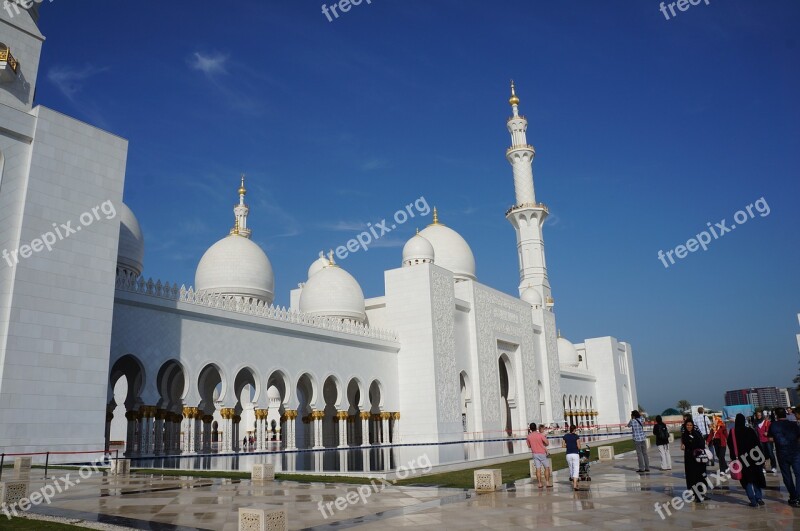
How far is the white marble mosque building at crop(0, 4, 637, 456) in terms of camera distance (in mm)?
11523

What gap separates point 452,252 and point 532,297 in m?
6.06

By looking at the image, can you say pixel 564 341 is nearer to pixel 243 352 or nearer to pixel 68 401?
pixel 243 352

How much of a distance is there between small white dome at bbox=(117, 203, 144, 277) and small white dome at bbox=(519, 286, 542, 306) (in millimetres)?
19487

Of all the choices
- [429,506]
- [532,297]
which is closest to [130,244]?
[429,506]

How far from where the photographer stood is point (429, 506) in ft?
19.9

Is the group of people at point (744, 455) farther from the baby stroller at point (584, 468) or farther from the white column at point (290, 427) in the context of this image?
the white column at point (290, 427)

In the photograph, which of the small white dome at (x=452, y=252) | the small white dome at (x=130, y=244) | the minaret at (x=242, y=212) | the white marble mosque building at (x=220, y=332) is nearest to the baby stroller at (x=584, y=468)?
the white marble mosque building at (x=220, y=332)

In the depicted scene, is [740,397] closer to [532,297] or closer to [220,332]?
[532,297]

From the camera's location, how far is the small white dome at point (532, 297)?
3138 centimetres

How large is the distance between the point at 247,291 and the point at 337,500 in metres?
15.0

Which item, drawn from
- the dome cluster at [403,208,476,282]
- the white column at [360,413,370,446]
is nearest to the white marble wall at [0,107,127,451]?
the white column at [360,413,370,446]

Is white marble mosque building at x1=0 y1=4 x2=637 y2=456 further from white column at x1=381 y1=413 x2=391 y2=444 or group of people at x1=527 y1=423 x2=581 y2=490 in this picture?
group of people at x1=527 y1=423 x2=581 y2=490

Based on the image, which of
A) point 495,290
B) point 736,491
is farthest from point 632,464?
point 495,290

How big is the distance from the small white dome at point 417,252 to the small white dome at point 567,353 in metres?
16.8
